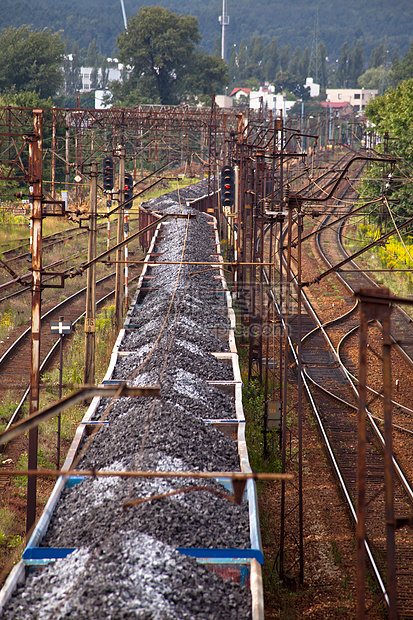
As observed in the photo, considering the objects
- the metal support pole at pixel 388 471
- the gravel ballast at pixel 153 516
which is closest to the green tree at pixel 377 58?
the gravel ballast at pixel 153 516

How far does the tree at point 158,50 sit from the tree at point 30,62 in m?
13.6

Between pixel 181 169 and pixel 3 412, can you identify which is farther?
pixel 181 169

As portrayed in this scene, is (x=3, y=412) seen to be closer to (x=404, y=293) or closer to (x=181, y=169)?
(x=404, y=293)

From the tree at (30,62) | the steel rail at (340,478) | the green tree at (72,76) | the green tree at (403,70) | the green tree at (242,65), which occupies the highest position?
the green tree at (242,65)

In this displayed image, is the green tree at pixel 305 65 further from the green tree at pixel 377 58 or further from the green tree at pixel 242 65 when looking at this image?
the green tree at pixel 377 58

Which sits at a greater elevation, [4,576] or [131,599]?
[131,599]

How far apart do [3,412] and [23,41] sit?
56616mm

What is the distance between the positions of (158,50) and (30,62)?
2026 cm

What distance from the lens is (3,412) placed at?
1205cm

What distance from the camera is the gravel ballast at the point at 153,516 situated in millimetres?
5445

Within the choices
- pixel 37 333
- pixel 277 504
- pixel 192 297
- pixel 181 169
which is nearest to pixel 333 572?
pixel 277 504

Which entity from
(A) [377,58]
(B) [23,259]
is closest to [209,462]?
(B) [23,259]

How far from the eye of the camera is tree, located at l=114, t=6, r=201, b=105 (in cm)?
7519

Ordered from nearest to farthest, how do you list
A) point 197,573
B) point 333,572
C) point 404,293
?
point 197,573 < point 333,572 < point 404,293
